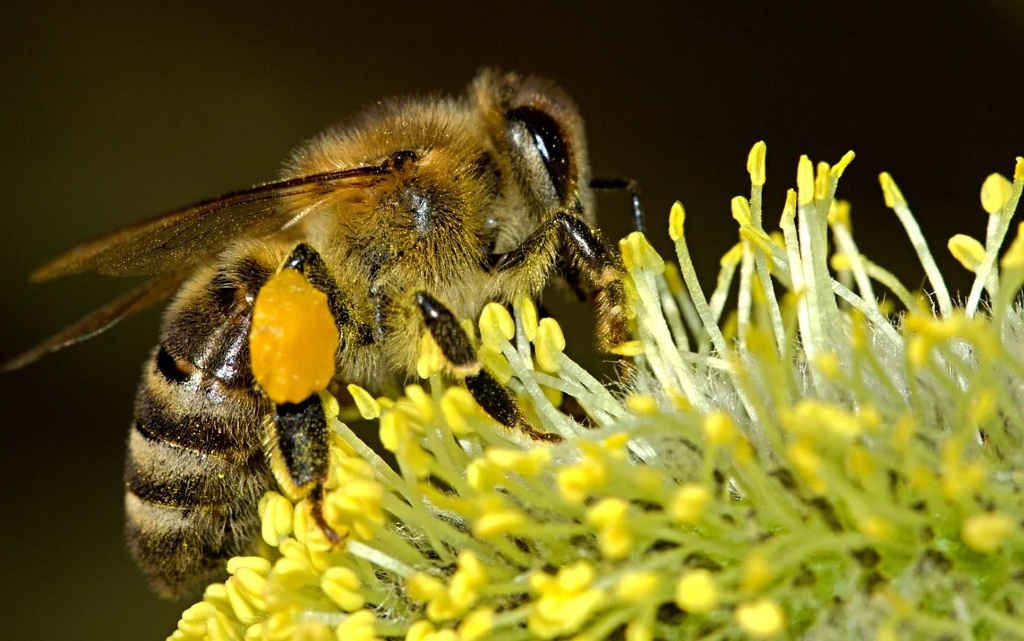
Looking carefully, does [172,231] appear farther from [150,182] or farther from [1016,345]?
[150,182]

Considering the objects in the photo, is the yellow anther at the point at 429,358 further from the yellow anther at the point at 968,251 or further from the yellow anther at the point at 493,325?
the yellow anther at the point at 968,251

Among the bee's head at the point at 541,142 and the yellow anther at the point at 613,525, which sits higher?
the bee's head at the point at 541,142

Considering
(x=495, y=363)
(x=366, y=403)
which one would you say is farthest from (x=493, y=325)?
(x=366, y=403)

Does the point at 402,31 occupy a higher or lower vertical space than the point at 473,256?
higher

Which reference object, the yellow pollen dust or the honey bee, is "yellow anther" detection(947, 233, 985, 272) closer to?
the honey bee

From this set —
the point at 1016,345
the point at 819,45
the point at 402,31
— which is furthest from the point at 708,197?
the point at 1016,345

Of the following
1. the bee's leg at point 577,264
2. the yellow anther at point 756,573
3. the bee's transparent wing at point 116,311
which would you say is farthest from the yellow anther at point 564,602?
the bee's transparent wing at point 116,311

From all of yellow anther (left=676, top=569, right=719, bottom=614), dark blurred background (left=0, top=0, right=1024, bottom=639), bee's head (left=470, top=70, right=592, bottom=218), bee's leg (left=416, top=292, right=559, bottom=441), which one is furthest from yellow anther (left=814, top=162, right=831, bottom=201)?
dark blurred background (left=0, top=0, right=1024, bottom=639)
